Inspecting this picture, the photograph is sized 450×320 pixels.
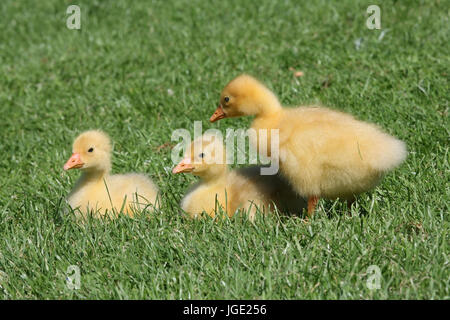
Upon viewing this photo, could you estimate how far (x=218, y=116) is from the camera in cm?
471

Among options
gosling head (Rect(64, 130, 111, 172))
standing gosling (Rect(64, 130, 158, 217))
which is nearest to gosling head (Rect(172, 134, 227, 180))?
standing gosling (Rect(64, 130, 158, 217))

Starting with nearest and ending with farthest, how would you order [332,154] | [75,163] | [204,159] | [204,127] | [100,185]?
[332,154] → [204,159] → [75,163] → [100,185] → [204,127]

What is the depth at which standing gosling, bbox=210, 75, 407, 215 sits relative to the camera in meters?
3.86

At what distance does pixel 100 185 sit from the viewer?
4.67m

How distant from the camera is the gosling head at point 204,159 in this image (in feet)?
14.3

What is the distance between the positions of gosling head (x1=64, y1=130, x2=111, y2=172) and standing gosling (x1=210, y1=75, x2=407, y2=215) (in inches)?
50.3

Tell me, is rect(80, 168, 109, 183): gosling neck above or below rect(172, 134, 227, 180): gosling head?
below

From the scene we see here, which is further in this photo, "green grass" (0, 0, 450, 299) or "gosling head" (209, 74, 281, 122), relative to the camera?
"gosling head" (209, 74, 281, 122)

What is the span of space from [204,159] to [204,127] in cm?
183

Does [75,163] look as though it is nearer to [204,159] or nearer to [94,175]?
[94,175]

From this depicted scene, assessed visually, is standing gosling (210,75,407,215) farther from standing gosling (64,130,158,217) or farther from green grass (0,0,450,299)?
standing gosling (64,130,158,217)

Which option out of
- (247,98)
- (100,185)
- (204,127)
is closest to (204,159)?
(247,98)

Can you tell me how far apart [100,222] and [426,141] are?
2636 mm
